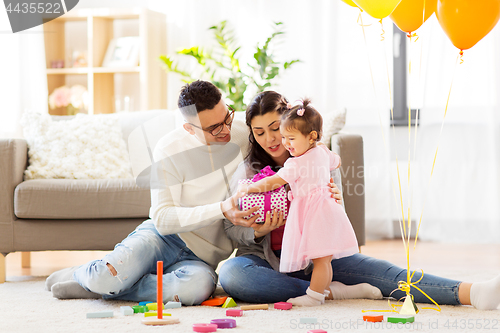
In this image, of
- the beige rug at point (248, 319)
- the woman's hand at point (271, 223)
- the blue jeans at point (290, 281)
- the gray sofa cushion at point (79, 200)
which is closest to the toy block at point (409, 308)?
the beige rug at point (248, 319)

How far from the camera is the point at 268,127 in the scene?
5.00ft

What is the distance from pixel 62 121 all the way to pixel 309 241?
164cm

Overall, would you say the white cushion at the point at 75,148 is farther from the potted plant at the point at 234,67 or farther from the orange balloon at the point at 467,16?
the orange balloon at the point at 467,16

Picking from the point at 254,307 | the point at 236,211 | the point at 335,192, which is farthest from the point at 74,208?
the point at 335,192

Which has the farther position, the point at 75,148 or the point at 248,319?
the point at 75,148

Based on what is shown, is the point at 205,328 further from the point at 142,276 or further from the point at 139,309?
the point at 142,276

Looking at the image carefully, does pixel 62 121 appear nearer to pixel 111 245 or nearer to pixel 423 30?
pixel 111 245

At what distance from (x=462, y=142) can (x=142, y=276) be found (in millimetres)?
2396

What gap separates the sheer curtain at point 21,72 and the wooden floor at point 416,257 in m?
1.31

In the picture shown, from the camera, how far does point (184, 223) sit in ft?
4.88

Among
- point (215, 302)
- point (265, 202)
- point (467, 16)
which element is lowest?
point (215, 302)

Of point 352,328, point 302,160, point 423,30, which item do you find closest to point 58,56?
point 423,30

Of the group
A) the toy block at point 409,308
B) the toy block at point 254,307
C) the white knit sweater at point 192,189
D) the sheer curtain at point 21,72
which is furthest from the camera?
the sheer curtain at point 21,72

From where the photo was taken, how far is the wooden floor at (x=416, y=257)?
2286 mm
